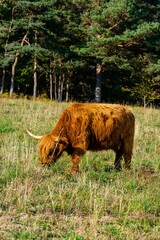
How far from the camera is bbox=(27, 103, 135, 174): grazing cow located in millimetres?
7219

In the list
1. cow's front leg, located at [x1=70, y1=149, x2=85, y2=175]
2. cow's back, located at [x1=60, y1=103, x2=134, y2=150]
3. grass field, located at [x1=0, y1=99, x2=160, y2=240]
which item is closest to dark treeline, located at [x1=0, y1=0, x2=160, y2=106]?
cow's back, located at [x1=60, y1=103, x2=134, y2=150]

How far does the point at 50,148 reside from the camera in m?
7.10

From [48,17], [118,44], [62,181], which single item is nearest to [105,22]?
[118,44]

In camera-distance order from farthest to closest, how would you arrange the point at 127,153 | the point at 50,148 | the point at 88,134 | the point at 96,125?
the point at 127,153, the point at 96,125, the point at 88,134, the point at 50,148

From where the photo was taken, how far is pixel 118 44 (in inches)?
1129

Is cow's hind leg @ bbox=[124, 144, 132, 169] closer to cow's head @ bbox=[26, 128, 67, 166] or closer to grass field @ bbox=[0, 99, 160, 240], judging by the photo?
grass field @ bbox=[0, 99, 160, 240]

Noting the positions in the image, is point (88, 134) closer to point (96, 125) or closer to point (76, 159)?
point (96, 125)

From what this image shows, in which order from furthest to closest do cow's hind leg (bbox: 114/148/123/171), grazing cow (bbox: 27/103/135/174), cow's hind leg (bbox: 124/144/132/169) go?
cow's hind leg (bbox: 124/144/132/169) → cow's hind leg (bbox: 114/148/123/171) → grazing cow (bbox: 27/103/135/174)

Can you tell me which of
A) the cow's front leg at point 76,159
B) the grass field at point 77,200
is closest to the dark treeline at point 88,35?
the cow's front leg at point 76,159

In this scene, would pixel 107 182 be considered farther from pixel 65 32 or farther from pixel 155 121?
pixel 65 32

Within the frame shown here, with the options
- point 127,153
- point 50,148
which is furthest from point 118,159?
point 50,148

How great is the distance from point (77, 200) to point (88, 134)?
2.44 meters

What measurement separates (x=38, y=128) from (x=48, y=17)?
18.9 meters

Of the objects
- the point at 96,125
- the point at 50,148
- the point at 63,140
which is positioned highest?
the point at 96,125
